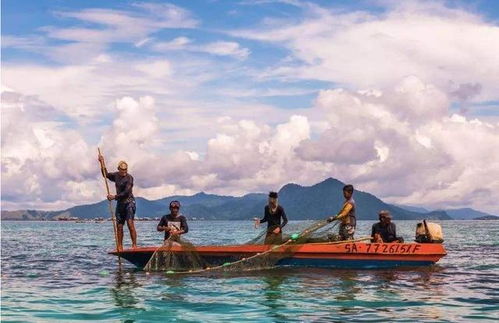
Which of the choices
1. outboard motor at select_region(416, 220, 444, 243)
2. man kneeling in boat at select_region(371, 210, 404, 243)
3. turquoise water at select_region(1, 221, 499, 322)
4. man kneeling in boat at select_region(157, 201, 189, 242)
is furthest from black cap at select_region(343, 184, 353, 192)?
man kneeling in boat at select_region(157, 201, 189, 242)

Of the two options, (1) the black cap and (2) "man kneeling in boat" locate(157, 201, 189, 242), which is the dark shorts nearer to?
(2) "man kneeling in boat" locate(157, 201, 189, 242)

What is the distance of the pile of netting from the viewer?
73.4ft

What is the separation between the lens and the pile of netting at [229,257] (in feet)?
73.4

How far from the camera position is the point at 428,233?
24.6m

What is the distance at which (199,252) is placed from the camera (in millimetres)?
22938

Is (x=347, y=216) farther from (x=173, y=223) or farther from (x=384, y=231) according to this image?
(x=173, y=223)

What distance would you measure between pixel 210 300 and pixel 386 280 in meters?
6.91

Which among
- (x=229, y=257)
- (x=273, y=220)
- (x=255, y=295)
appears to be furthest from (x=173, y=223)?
(x=255, y=295)

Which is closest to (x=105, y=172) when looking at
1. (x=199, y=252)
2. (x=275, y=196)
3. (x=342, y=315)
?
(x=199, y=252)

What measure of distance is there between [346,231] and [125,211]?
848 cm

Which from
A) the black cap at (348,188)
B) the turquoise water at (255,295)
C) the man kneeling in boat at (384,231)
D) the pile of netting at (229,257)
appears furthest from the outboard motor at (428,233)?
the pile of netting at (229,257)

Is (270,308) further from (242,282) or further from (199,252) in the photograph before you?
(199,252)

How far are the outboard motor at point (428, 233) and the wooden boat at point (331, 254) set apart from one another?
14.5 inches

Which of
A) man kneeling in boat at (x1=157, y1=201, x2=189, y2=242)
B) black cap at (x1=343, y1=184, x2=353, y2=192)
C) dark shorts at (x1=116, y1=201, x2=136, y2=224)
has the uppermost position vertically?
black cap at (x1=343, y1=184, x2=353, y2=192)
